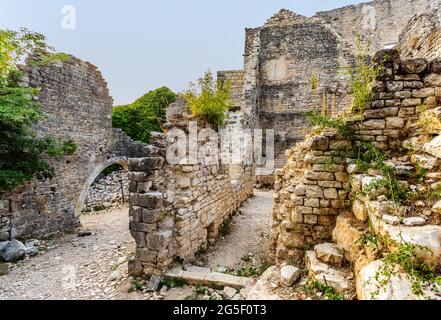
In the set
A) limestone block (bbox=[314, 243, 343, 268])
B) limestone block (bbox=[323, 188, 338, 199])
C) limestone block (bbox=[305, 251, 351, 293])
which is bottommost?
limestone block (bbox=[305, 251, 351, 293])

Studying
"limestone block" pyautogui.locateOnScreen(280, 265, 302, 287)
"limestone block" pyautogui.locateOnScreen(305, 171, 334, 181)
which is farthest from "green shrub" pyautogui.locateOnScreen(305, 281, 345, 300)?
"limestone block" pyautogui.locateOnScreen(305, 171, 334, 181)

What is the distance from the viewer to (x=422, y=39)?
4395 millimetres

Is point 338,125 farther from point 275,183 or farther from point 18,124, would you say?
point 18,124

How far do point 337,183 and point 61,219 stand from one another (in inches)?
330

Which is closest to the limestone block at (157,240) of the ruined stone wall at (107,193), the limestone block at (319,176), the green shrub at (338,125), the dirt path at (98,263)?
the dirt path at (98,263)

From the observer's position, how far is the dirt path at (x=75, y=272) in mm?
3977

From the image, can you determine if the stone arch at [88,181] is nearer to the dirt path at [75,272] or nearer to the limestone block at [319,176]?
the dirt path at [75,272]

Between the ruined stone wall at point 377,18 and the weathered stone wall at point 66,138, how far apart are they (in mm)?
14326

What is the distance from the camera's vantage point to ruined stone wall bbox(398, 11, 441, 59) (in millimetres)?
3945

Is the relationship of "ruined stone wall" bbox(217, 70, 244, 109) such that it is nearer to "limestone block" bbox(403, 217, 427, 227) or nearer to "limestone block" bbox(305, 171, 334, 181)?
"limestone block" bbox(305, 171, 334, 181)

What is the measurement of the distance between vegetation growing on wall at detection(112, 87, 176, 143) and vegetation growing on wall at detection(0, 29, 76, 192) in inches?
367

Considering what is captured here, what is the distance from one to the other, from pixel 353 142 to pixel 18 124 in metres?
7.65
